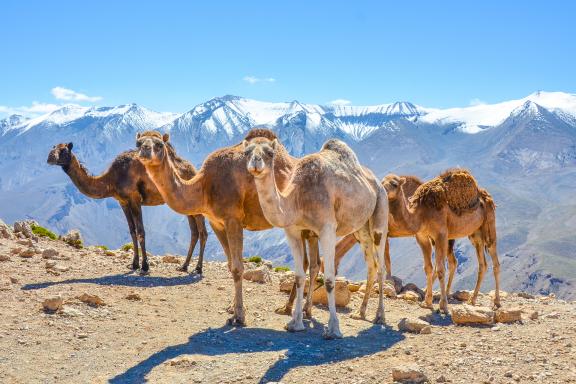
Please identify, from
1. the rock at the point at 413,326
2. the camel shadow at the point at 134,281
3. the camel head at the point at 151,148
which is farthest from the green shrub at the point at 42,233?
the rock at the point at 413,326

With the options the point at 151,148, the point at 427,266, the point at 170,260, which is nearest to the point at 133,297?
the point at 151,148

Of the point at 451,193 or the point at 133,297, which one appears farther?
the point at 451,193

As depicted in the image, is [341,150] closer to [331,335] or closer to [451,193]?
[331,335]

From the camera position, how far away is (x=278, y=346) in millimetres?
11492

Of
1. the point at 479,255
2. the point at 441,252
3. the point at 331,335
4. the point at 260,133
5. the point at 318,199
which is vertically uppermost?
the point at 260,133

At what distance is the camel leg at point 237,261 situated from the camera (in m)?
12.8

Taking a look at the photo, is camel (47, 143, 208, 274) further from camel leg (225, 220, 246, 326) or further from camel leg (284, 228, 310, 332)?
camel leg (284, 228, 310, 332)

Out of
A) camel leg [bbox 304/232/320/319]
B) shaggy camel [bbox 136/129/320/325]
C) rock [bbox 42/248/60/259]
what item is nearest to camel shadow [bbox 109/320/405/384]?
camel leg [bbox 304/232/320/319]

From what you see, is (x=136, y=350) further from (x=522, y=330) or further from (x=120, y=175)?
(x=120, y=175)

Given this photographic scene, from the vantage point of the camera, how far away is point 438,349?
35.6ft

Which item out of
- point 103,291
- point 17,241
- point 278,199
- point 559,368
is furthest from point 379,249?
point 17,241

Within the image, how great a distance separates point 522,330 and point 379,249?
3.59m

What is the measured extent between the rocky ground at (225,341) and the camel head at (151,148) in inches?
132

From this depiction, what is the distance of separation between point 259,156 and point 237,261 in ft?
9.57
